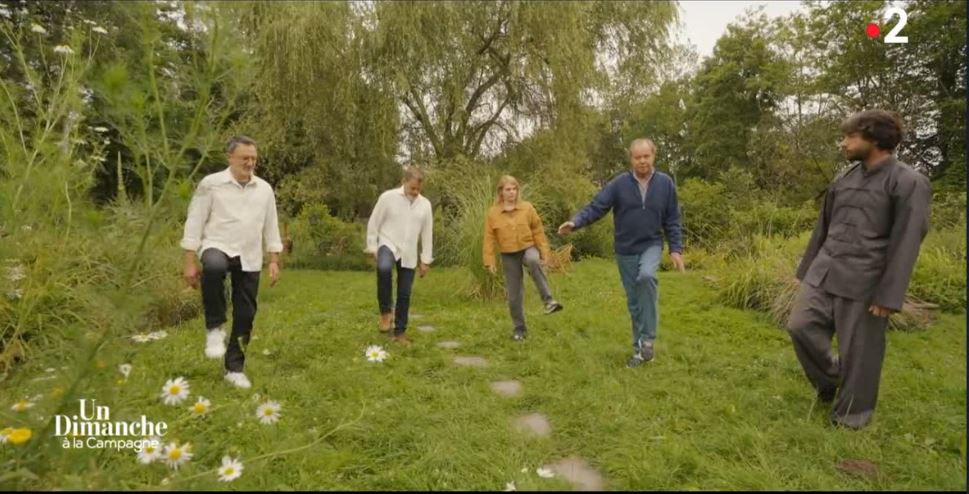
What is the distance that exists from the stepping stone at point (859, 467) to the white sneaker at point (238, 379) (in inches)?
120

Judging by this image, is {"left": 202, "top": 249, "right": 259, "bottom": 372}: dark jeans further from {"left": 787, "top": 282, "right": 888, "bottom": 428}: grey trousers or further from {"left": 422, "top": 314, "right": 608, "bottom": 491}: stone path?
{"left": 787, "top": 282, "right": 888, "bottom": 428}: grey trousers

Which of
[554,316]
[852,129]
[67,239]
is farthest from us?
[554,316]

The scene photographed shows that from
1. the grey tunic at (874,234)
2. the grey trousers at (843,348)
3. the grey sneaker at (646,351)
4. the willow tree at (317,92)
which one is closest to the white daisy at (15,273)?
the grey sneaker at (646,351)

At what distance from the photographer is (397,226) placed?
4.79m

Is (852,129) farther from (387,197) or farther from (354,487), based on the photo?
(387,197)

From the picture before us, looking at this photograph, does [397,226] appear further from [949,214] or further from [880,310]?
[949,214]

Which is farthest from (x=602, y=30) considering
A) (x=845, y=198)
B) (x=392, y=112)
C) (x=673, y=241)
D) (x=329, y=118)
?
(x=845, y=198)

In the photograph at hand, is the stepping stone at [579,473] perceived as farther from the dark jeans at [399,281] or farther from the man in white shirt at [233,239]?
the dark jeans at [399,281]

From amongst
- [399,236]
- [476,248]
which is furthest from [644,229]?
[476,248]

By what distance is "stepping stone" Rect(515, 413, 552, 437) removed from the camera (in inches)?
114

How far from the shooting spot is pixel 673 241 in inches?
161

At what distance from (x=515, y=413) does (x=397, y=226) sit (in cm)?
210

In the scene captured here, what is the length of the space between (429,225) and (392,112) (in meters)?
7.67

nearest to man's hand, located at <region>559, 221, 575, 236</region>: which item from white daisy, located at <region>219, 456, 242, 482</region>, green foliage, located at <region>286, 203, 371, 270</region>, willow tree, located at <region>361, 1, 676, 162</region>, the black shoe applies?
the black shoe
